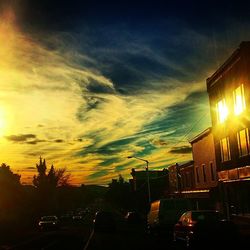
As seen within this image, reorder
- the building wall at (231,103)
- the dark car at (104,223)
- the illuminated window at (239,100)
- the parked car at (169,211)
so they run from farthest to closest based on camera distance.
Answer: the dark car at (104,223) → the illuminated window at (239,100) → the building wall at (231,103) → the parked car at (169,211)

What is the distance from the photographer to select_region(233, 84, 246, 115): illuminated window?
117 feet

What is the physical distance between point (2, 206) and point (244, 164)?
46363 millimetres

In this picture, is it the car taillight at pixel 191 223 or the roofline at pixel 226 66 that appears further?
the roofline at pixel 226 66

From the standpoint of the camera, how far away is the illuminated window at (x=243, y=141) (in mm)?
35250

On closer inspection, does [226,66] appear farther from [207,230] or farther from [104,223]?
[207,230]

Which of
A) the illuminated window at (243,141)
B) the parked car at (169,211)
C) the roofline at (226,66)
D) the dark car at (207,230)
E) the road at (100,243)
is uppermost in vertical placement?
the roofline at (226,66)

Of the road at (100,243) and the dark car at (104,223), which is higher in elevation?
the dark car at (104,223)

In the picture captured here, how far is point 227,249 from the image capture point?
2039 cm

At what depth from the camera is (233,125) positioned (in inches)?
1481

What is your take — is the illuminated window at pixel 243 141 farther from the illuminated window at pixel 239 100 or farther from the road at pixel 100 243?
the road at pixel 100 243

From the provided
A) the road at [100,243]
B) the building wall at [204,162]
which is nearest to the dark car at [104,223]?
the road at [100,243]

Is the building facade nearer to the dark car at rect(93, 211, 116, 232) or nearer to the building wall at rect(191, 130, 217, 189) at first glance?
the building wall at rect(191, 130, 217, 189)

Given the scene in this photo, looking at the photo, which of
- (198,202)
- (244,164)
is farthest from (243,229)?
(198,202)

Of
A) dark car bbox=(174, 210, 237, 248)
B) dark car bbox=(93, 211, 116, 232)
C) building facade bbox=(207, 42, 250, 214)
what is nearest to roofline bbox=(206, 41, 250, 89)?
building facade bbox=(207, 42, 250, 214)
